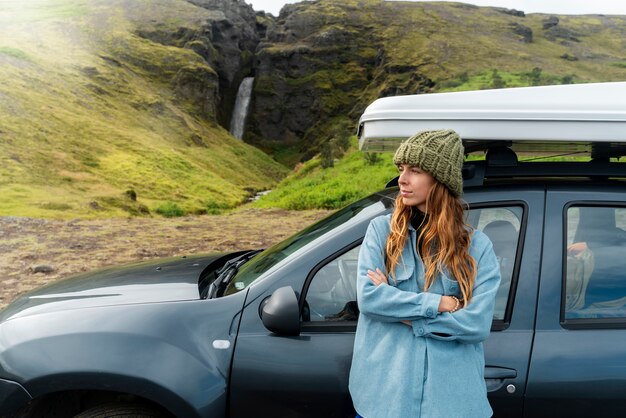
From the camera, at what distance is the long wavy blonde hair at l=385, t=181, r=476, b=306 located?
6.14ft

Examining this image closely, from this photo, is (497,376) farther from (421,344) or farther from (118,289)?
(118,289)

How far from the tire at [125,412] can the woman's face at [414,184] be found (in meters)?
1.43

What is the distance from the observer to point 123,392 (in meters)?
2.28

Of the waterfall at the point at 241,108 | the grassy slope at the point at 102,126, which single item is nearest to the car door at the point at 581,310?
the grassy slope at the point at 102,126

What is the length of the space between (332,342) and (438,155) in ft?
3.02

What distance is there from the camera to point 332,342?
227 cm

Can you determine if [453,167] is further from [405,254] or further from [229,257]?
[229,257]

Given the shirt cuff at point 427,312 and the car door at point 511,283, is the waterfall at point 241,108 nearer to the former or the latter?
the car door at point 511,283

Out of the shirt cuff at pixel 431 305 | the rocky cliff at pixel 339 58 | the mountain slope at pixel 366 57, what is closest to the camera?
the shirt cuff at pixel 431 305

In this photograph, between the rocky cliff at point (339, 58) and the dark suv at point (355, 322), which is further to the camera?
the rocky cliff at point (339, 58)

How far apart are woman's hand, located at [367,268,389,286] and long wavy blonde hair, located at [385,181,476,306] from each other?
4 cm

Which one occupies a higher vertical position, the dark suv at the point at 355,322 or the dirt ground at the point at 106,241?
the dark suv at the point at 355,322

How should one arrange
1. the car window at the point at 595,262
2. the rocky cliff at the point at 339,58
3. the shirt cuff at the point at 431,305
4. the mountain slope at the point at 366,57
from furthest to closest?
1. the mountain slope at the point at 366,57
2. the rocky cliff at the point at 339,58
3. the car window at the point at 595,262
4. the shirt cuff at the point at 431,305

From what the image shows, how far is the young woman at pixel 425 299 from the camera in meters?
1.81
